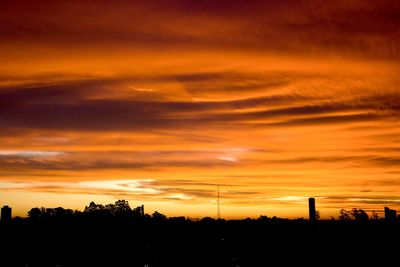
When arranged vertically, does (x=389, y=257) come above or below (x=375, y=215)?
below

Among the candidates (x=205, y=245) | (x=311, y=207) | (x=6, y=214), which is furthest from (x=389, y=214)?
(x=6, y=214)

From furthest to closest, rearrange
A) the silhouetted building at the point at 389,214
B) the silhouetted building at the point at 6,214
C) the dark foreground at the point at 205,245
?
1. the silhouetted building at the point at 389,214
2. the silhouetted building at the point at 6,214
3. the dark foreground at the point at 205,245

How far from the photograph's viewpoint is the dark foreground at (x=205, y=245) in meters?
50.2

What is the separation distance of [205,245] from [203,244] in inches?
9.3

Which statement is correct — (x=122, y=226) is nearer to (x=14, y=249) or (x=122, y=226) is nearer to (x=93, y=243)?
(x=93, y=243)

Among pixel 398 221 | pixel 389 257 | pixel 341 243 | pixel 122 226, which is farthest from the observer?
pixel 122 226

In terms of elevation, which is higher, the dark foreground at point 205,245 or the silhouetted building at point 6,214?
the silhouetted building at point 6,214

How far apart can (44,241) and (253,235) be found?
20551 millimetres

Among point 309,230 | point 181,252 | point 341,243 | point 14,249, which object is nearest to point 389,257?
point 341,243

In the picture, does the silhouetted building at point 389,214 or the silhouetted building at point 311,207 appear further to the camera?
the silhouetted building at point 389,214

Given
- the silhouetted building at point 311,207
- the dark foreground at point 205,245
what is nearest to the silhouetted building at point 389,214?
the dark foreground at point 205,245

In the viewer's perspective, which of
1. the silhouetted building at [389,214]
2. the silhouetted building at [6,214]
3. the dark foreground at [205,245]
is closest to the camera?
the dark foreground at [205,245]

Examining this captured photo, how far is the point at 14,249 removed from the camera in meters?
55.6

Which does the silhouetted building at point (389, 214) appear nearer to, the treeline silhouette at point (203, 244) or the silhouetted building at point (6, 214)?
the treeline silhouette at point (203, 244)
